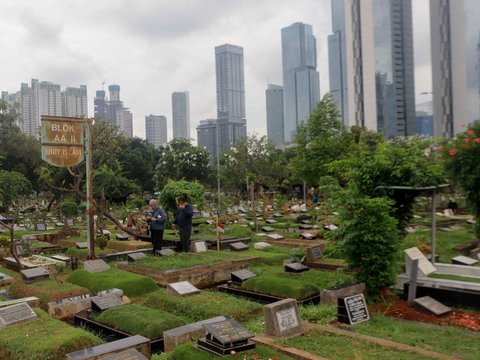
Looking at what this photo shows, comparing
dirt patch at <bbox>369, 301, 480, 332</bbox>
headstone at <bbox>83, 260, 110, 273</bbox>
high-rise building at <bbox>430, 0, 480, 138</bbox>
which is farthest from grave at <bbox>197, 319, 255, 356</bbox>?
high-rise building at <bbox>430, 0, 480, 138</bbox>

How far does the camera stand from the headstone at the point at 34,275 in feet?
39.5

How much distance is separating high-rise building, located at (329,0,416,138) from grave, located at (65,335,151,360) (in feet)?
267

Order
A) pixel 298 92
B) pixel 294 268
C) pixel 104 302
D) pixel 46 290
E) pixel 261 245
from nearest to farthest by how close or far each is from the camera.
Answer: pixel 104 302 → pixel 46 290 → pixel 294 268 → pixel 261 245 → pixel 298 92

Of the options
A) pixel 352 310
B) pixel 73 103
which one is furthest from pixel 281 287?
pixel 73 103

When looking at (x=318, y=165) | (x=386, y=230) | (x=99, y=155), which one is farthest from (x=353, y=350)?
(x=99, y=155)

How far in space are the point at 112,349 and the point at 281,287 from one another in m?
4.76

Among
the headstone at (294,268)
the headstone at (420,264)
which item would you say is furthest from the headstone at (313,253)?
the headstone at (420,264)

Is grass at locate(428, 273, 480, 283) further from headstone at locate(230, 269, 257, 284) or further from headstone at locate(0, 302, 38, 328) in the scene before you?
headstone at locate(0, 302, 38, 328)

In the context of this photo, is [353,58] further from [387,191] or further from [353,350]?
[353,350]

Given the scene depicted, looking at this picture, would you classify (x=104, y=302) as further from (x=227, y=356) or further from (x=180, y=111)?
(x=180, y=111)

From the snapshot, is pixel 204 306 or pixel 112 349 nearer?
pixel 112 349

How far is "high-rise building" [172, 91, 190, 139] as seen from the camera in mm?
91750

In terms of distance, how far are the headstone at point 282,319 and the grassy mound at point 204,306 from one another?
5.78ft

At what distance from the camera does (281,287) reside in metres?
10.7
